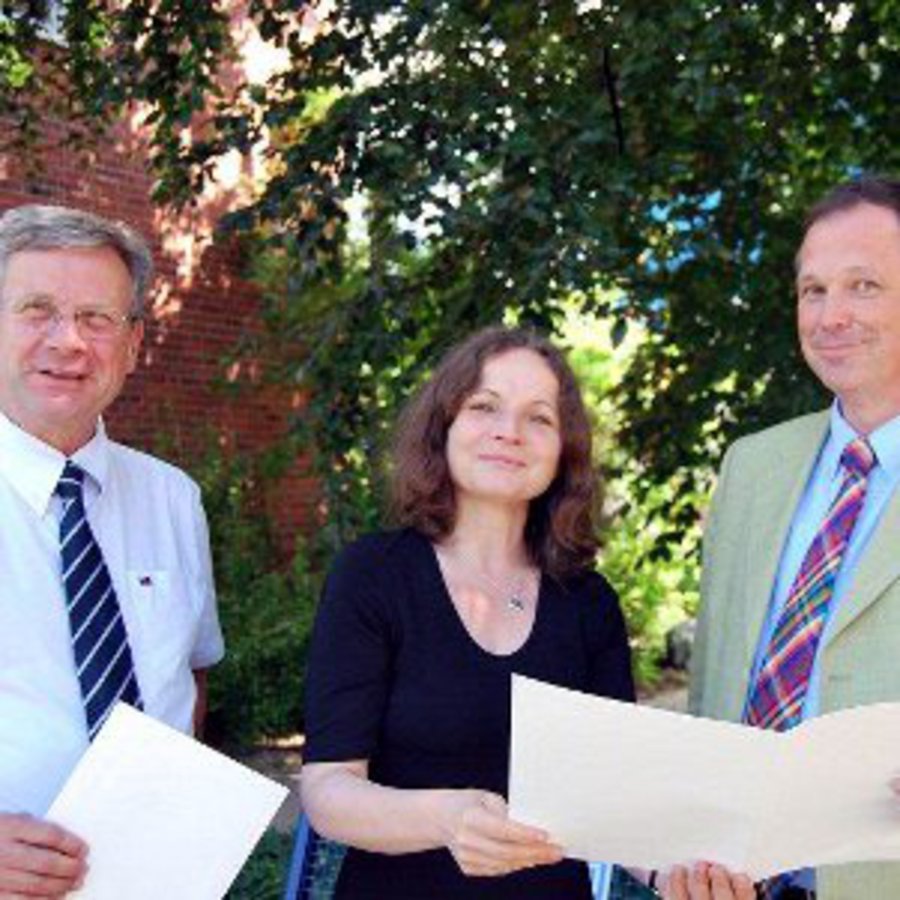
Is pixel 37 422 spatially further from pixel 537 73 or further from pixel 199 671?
pixel 537 73

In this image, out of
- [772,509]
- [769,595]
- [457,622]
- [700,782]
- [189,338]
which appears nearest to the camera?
[700,782]

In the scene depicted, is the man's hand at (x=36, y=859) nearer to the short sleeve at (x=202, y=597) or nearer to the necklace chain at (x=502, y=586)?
the short sleeve at (x=202, y=597)

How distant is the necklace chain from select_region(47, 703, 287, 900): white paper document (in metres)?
0.62

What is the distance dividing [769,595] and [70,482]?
1.36m

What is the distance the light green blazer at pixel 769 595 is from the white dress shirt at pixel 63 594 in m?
1.06

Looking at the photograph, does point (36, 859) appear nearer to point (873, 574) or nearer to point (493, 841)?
point (493, 841)

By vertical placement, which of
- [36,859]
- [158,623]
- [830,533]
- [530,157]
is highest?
[530,157]

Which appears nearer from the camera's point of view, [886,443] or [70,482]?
[70,482]

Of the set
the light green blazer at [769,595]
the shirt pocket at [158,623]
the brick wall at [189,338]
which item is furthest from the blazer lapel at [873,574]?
the brick wall at [189,338]

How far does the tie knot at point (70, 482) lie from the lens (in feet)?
9.10

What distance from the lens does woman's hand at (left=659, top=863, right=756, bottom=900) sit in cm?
240

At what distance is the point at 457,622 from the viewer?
8.96ft

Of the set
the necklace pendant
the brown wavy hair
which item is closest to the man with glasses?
the brown wavy hair

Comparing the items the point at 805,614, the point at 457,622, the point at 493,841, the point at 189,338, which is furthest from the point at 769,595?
the point at 189,338
